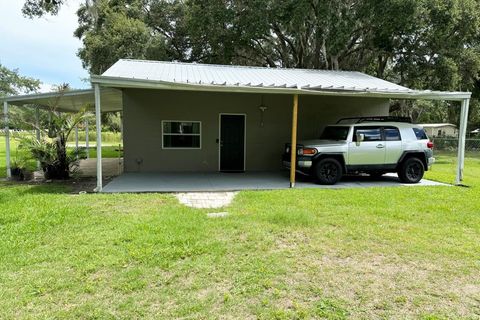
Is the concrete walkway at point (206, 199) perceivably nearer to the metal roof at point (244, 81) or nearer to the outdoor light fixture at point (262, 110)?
the metal roof at point (244, 81)

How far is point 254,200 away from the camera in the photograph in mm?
7098

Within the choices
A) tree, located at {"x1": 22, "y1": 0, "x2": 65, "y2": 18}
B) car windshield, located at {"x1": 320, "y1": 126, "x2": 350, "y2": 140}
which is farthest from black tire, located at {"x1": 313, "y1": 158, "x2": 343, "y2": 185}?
tree, located at {"x1": 22, "y1": 0, "x2": 65, "y2": 18}

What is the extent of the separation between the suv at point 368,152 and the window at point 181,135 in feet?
11.2

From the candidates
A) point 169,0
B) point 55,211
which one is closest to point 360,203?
point 55,211

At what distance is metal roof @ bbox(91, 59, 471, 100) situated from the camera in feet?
24.8

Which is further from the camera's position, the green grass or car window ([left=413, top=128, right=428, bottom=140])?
the green grass

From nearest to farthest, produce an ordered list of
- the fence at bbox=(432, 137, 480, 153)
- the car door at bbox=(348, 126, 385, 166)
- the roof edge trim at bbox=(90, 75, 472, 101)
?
the roof edge trim at bbox=(90, 75, 472, 101) < the car door at bbox=(348, 126, 385, 166) < the fence at bbox=(432, 137, 480, 153)

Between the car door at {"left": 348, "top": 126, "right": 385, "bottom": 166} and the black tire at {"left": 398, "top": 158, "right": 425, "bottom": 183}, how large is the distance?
2.51 feet

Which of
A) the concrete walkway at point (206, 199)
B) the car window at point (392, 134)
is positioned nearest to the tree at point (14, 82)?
the concrete walkway at point (206, 199)

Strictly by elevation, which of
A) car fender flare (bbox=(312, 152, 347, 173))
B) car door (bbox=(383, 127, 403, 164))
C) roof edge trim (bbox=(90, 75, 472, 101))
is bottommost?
car fender flare (bbox=(312, 152, 347, 173))

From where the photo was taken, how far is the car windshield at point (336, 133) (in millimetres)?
9219

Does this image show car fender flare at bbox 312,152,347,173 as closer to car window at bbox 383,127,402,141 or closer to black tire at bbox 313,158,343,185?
black tire at bbox 313,158,343,185

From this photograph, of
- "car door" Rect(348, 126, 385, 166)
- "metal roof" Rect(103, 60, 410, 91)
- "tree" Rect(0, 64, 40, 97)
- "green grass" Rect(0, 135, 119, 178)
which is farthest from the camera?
"tree" Rect(0, 64, 40, 97)

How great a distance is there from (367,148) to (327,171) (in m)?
1.23
